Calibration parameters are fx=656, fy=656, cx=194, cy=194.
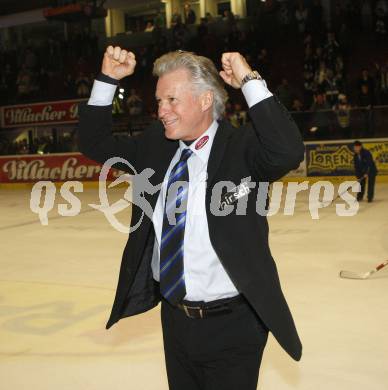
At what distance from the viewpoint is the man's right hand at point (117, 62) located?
2697mm

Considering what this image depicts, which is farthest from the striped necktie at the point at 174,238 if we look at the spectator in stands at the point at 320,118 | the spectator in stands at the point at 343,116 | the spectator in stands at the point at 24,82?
the spectator in stands at the point at 24,82

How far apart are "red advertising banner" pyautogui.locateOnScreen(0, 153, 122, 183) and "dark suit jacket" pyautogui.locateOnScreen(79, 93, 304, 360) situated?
19.4m

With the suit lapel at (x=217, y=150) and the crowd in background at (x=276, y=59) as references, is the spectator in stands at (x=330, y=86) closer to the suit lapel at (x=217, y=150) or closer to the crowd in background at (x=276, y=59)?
the crowd in background at (x=276, y=59)

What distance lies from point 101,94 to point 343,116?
54.2ft

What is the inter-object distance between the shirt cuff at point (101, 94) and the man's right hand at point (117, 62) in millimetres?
50

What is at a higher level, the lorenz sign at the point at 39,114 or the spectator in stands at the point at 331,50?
the spectator in stands at the point at 331,50

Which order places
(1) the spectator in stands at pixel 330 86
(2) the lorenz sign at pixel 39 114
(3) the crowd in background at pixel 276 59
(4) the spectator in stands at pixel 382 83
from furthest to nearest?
(2) the lorenz sign at pixel 39 114 < (1) the spectator in stands at pixel 330 86 < (3) the crowd in background at pixel 276 59 < (4) the spectator in stands at pixel 382 83

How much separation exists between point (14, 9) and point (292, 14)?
16387mm

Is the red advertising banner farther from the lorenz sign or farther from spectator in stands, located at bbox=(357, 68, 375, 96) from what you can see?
spectator in stands, located at bbox=(357, 68, 375, 96)

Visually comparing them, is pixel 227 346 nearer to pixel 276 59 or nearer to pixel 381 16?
pixel 381 16

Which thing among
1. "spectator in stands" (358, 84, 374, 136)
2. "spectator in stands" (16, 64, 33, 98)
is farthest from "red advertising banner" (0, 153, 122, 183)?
"spectator in stands" (358, 84, 374, 136)

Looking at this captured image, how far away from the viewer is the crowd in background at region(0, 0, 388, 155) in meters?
20.1

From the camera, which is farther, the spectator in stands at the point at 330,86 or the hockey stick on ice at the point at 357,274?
the spectator in stands at the point at 330,86

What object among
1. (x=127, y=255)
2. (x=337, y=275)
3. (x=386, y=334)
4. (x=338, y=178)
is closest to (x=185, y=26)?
(x=338, y=178)
